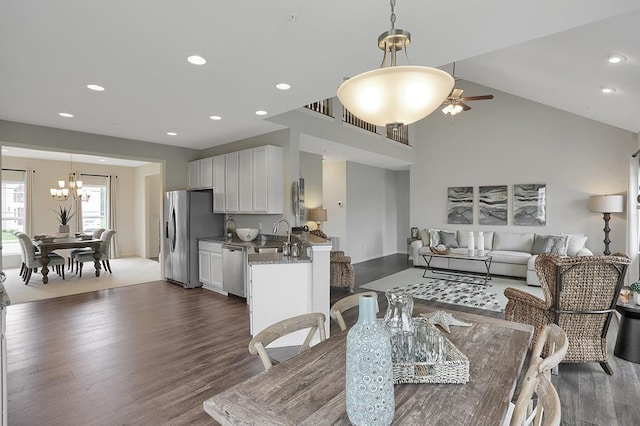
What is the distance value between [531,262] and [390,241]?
15.3 feet

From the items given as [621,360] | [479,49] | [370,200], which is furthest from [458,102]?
[370,200]

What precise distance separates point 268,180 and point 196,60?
242 cm

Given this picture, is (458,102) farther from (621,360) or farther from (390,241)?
(390,241)

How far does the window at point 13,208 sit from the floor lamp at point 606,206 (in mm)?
12420

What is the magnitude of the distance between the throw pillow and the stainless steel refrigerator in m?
5.29

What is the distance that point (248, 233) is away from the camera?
540 centimetres

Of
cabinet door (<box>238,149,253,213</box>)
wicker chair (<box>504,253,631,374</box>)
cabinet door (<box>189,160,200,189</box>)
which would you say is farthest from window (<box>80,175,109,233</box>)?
wicker chair (<box>504,253,631,374</box>)

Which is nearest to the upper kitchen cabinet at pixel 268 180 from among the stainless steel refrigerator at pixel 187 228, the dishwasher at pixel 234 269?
the dishwasher at pixel 234 269

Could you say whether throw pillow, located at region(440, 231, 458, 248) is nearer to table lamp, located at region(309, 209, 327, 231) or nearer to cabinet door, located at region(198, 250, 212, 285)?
table lamp, located at region(309, 209, 327, 231)

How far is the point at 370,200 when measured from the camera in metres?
9.49

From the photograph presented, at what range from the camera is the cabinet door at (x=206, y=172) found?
6.06 metres

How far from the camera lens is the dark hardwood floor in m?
2.25

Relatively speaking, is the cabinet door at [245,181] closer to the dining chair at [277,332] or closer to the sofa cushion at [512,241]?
the dining chair at [277,332]

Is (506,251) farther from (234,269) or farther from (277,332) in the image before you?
(277,332)
